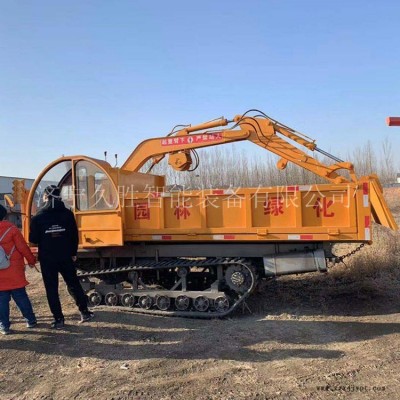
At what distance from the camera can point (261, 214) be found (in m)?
6.03

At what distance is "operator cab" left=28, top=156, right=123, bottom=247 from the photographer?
6.45 metres

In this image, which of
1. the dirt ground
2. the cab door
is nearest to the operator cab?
the cab door

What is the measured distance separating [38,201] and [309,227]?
442cm

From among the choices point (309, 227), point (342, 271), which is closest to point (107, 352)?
point (309, 227)

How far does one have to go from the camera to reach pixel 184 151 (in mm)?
7301

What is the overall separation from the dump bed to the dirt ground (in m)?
1.20

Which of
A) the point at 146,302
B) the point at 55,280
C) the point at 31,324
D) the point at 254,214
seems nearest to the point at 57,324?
the point at 31,324

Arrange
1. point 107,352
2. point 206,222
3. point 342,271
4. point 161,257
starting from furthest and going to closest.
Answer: point 342,271
point 161,257
point 206,222
point 107,352

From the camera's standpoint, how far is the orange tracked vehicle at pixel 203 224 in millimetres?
5836

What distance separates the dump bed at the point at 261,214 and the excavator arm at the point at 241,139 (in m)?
0.71

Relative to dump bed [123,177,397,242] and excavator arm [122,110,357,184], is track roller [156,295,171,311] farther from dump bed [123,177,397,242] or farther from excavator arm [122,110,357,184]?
excavator arm [122,110,357,184]

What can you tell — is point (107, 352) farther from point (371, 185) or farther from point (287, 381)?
point (371, 185)

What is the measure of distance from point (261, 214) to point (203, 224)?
34.4 inches

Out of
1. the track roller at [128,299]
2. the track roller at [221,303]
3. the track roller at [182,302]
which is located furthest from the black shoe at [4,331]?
the track roller at [221,303]
